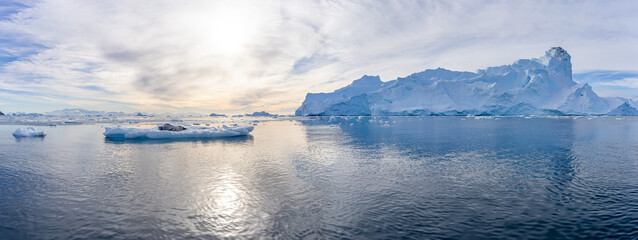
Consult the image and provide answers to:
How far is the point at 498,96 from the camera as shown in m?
88.0

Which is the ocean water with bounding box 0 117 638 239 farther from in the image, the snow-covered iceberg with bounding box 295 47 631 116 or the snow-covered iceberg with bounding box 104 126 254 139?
the snow-covered iceberg with bounding box 295 47 631 116

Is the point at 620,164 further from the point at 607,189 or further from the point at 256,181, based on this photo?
the point at 256,181

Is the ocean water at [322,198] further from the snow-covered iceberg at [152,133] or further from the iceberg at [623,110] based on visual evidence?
the iceberg at [623,110]

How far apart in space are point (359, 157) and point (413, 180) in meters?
5.76

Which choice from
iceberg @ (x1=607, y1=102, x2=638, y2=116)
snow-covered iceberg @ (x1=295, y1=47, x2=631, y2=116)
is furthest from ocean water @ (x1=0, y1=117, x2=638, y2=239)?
iceberg @ (x1=607, y1=102, x2=638, y2=116)

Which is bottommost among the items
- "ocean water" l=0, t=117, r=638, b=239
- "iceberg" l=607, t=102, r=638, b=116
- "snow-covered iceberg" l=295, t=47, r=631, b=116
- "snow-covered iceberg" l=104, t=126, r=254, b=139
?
"ocean water" l=0, t=117, r=638, b=239

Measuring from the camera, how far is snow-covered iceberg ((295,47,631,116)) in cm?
8756

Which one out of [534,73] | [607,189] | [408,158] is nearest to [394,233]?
[607,189]

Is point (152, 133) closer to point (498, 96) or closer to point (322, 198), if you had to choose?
point (322, 198)

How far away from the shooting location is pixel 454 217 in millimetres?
7293

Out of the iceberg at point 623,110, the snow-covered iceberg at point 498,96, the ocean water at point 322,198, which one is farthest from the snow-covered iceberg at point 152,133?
the iceberg at point 623,110

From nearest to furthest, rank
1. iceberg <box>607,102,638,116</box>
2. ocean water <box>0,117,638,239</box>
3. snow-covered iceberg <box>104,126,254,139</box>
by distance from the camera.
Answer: ocean water <box>0,117,638,239</box>, snow-covered iceberg <box>104,126,254,139</box>, iceberg <box>607,102,638,116</box>

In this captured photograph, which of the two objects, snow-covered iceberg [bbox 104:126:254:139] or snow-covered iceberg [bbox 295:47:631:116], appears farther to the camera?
snow-covered iceberg [bbox 295:47:631:116]

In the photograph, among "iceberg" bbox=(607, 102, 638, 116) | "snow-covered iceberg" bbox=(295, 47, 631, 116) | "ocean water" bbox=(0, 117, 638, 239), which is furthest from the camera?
"iceberg" bbox=(607, 102, 638, 116)
